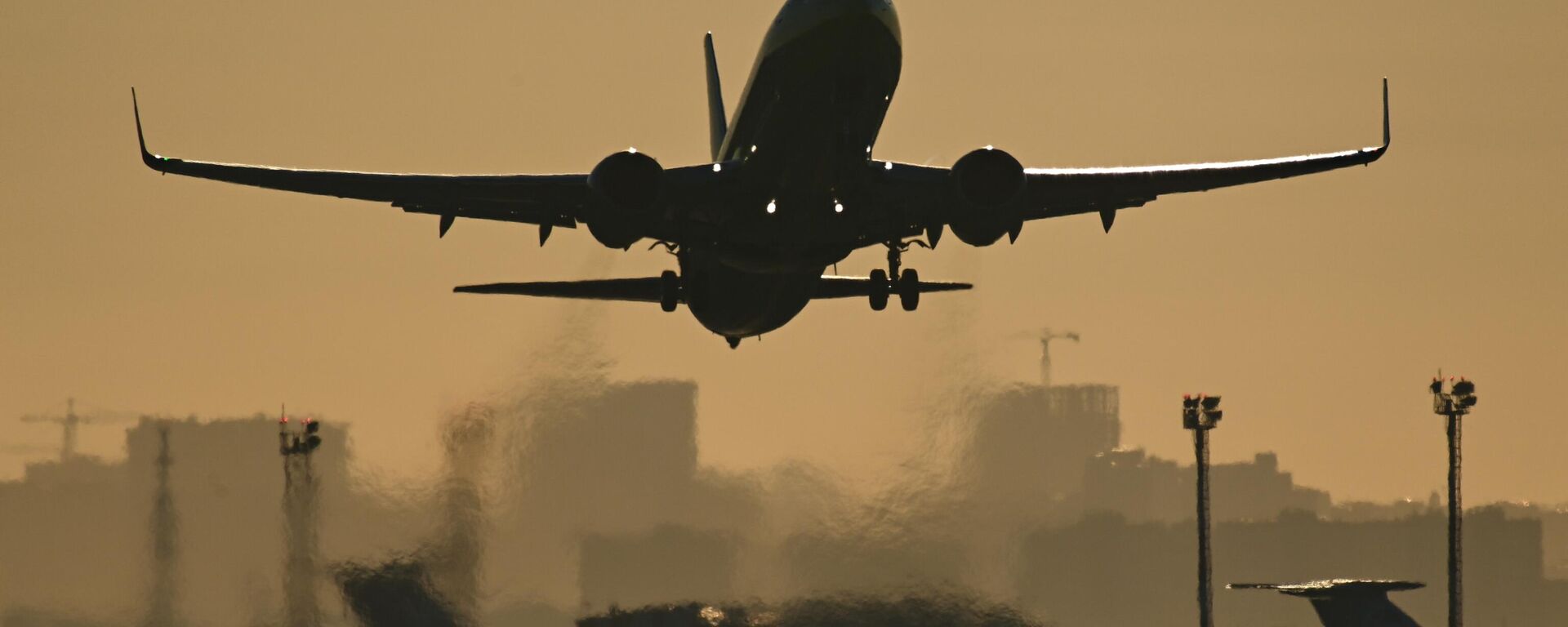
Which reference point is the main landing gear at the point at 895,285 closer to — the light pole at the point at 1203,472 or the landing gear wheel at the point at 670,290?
the landing gear wheel at the point at 670,290

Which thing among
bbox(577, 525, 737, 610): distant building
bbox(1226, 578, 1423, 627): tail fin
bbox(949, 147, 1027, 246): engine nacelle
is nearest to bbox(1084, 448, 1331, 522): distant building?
bbox(1226, 578, 1423, 627): tail fin

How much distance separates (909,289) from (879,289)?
751 millimetres

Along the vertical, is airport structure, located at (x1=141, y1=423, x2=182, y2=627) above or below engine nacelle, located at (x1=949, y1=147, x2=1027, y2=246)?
below

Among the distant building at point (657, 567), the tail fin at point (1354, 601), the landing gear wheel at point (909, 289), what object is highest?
the landing gear wheel at point (909, 289)

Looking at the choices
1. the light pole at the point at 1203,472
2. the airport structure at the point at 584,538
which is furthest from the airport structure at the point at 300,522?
the light pole at the point at 1203,472

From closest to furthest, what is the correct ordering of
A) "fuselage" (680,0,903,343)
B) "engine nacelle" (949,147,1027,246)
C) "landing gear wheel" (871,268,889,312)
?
"fuselage" (680,0,903,343) → "engine nacelle" (949,147,1027,246) → "landing gear wheel" (871,268,889,312)

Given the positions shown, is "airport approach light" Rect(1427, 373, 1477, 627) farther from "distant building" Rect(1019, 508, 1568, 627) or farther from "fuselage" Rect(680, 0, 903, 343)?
"fuselage" Rect(680, 0, 903, 343)

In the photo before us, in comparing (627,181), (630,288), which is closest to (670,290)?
(630,288)

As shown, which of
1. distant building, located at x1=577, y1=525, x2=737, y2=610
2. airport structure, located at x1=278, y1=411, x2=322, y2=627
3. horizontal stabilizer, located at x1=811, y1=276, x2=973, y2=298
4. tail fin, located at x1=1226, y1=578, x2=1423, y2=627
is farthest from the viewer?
tail fin, located at x1=1226, y1=578, x2=1423, y2=627

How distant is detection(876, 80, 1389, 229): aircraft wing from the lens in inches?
1578

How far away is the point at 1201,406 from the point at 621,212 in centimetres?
3698

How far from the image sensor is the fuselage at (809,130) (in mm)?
37375

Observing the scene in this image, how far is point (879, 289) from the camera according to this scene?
145ft

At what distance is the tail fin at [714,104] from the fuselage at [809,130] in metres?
12.1
